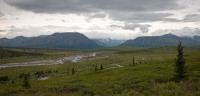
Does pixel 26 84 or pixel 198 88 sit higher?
pixel 198 88

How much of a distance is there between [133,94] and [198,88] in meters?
6.20

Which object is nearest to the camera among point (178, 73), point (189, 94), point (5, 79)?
point (189, 94)

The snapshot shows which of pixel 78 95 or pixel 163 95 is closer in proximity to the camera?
pixel 163 95

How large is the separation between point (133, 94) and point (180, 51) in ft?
108

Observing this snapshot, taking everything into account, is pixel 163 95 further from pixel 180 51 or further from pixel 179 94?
pixel 180 51

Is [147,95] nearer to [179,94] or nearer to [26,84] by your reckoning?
[179,94]

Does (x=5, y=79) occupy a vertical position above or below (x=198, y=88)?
below

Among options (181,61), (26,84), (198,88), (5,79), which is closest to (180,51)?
(181,61)

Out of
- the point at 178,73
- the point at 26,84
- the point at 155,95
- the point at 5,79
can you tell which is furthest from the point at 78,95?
the point at 5,79

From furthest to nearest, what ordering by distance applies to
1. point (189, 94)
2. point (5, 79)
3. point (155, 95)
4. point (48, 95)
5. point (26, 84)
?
point (5, 79)
point (26, 84)
point (48, 95)
point (155, 95)
point (189, 94)

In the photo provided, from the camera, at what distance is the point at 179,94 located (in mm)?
19797

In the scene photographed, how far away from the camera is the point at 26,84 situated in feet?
205

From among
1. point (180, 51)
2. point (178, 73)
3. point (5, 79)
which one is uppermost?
point (180, 51)

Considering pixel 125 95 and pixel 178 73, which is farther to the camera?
pixel 178 73
